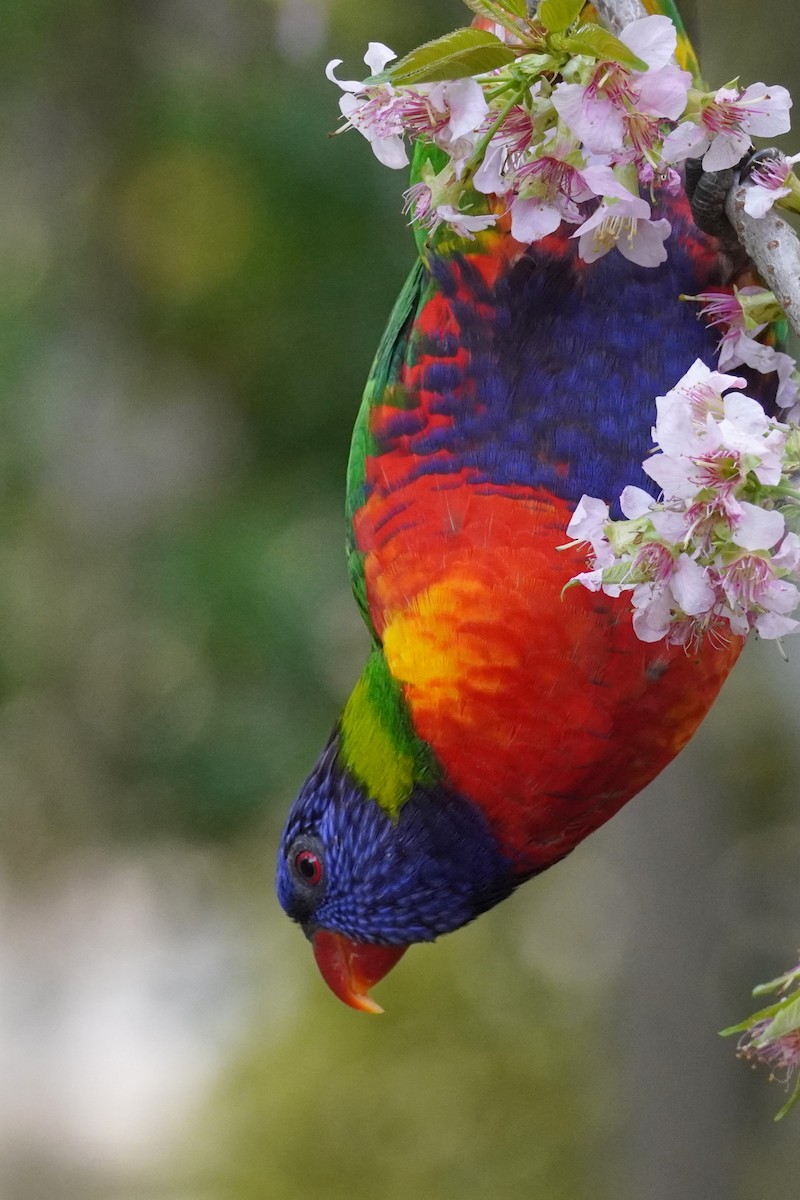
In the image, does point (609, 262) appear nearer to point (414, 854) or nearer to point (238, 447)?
point (414, 854)

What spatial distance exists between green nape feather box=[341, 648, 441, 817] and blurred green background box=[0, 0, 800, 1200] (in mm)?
1255

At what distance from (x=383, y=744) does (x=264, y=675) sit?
1.44 meters

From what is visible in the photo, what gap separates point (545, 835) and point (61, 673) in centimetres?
195

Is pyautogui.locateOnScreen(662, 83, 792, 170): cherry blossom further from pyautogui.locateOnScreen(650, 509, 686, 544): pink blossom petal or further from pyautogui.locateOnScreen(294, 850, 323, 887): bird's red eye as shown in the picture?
pyautogui.locateOnScreen(294, 850, 323, 887): bird's red eye

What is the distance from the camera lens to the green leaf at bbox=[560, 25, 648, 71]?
552 millimetres

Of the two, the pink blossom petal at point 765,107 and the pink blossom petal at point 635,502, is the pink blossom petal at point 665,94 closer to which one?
the pink blossom petal at point 765,107

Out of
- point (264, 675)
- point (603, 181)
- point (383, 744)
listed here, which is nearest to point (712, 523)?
point (603, 181)

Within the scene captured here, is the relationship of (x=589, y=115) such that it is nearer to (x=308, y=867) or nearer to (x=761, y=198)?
(x=761, y=198)

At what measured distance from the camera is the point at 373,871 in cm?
125

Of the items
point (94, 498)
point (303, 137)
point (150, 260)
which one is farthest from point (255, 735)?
point (303, 137)

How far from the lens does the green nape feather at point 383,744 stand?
45.0 inches

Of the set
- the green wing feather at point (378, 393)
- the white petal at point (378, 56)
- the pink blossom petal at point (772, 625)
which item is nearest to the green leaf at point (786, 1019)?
the pink blossom petal at point (772, 625)

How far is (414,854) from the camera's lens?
1.20 meters

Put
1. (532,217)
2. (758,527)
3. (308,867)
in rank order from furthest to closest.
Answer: (308,867) → (532,217) → (758,527)
